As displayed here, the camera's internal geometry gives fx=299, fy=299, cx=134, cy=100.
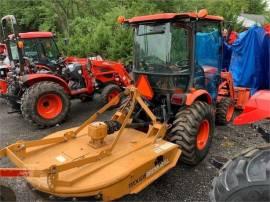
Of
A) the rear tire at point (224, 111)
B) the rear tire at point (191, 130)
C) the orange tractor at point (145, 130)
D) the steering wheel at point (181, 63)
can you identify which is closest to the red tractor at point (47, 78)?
the orange tractor at point (145, 130)

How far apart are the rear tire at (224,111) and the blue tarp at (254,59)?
2.24 metres

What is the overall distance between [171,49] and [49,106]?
→ 330 centimetres

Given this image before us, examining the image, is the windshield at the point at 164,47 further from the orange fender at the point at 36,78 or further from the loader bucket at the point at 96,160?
the orange fender at the point at 36,78

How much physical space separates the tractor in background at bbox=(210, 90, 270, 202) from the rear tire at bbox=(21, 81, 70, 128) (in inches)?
173

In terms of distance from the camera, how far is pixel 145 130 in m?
4.16

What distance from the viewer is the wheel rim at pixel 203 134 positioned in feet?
13.4

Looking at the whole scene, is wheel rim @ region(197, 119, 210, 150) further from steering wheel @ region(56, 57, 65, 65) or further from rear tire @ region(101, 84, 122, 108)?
steering wheel @ region(56, 57, 65, 65)

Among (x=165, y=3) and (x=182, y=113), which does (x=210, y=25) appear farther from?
(x=165, y=3)

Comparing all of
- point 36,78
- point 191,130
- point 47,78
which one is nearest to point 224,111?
point 191,130

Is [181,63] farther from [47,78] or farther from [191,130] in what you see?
[47,78]

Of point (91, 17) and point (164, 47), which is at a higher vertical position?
point (91, 17)

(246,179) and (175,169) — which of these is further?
(175,169)

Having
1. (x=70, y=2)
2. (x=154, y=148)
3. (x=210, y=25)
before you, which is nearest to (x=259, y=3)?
(x=70, y=2)

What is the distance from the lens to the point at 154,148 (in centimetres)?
340
